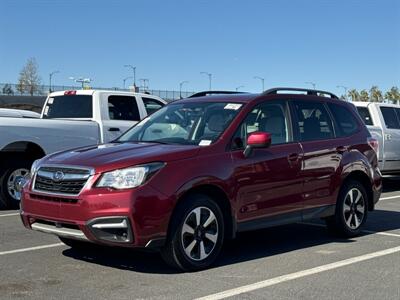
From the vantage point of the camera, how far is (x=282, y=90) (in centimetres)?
727

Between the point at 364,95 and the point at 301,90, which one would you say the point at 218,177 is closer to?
the point at 301,90

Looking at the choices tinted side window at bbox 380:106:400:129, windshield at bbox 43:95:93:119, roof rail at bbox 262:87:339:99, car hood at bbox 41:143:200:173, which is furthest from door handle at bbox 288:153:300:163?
tinted side window at bbox 380:106:400:129

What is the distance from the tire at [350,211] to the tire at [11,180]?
529 centimetres

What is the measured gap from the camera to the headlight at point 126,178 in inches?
216

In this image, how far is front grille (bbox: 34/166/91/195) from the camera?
559 cm

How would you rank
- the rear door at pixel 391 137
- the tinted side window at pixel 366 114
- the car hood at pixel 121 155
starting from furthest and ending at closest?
1. the tinted side window at pixel 366 114
2. the rear door at pixel 391 137
3. the car hood at pixel 121 155

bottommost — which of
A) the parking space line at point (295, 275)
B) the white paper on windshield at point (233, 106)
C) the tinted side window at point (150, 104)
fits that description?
the parking space line at point (295, 275)

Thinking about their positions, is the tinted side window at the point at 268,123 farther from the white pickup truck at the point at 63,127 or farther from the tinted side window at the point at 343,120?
the white pickup truck at the point at 63,127

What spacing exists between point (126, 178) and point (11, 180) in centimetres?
528

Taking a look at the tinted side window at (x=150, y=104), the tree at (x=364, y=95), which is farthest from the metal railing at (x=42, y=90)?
the tinted side window at (x=150, y=104)

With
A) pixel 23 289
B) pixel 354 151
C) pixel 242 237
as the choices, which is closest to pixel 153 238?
pixel 23 289

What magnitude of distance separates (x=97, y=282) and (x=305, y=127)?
10.5 ft

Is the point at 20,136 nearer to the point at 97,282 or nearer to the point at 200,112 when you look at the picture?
the point at 200,112

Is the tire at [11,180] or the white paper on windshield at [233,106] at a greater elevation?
the white paper on windshield at [233,106]
